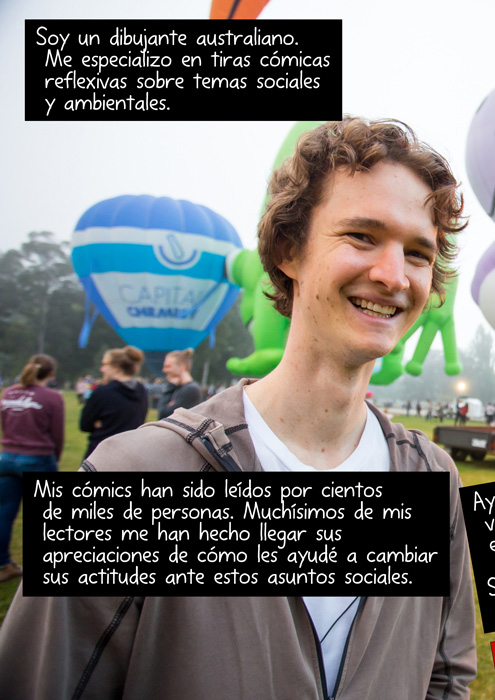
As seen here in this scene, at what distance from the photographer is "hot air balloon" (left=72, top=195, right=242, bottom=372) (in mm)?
11117

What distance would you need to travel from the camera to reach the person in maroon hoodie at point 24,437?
137 inches

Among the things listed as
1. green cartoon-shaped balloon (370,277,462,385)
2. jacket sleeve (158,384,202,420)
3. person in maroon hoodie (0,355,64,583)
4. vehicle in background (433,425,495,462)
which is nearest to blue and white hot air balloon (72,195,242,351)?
green cartoon-shaped balloon (370,277,462,385)

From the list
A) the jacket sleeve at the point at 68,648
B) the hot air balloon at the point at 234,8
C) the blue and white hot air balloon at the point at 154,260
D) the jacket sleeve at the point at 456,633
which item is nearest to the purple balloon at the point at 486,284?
the hot air balloon at the point at 234,8

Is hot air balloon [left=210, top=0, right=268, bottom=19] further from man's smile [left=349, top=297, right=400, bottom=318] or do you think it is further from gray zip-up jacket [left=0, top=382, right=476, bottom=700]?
gray zip-up jacket [left=0, top=382, right=476, bottom=700]

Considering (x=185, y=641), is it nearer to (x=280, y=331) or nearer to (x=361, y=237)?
(x=361, y=237)

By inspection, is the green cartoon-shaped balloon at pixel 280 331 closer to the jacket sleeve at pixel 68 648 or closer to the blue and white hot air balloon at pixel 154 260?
the blue and white hot air balloon at pixel 154 260

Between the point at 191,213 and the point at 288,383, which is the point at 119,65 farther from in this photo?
the point at 191,213

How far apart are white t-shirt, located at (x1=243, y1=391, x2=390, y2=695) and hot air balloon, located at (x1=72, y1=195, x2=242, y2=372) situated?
33.2ft

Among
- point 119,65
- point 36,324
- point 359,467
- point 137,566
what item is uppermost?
point 36,324

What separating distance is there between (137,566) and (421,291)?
782 millimetres

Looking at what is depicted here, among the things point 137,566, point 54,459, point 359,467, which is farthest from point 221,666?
point 54,459

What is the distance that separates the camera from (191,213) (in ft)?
38.1

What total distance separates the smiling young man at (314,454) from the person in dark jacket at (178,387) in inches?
116

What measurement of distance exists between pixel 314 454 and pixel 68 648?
0.57m
